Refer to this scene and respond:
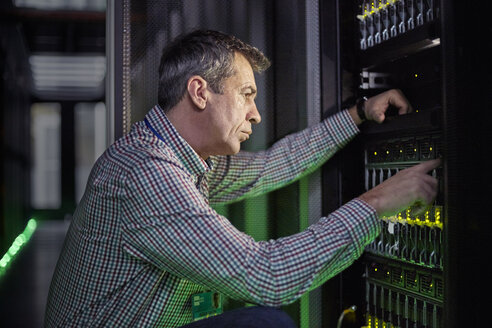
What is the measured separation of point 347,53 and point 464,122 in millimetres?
795

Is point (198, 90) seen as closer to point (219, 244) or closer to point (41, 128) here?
point (219, 244)

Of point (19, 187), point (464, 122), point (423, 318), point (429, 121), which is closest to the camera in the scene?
point (464, 122)

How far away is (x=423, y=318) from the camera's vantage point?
5.28 feet

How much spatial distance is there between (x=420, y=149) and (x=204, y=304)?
0.86 m

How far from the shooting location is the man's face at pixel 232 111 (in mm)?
1541

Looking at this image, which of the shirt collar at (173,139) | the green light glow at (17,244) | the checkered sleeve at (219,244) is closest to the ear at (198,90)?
the shirt collar at (173,139)

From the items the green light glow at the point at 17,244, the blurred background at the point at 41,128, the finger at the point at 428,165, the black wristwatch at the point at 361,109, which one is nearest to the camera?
the finger at the point at 428,165

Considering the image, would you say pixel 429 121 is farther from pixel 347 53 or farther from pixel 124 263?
pixel 124 263

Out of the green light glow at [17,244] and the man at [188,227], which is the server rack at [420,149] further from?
the green light glow at [17,244]

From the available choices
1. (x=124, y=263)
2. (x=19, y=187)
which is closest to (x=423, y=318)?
(x=124, y=263)

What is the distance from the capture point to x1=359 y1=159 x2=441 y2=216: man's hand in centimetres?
133

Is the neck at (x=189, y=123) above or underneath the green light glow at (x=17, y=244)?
above

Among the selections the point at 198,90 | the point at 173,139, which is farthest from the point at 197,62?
the point at 173,139

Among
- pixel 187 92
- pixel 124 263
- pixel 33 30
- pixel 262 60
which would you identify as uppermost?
pixel 33 30
